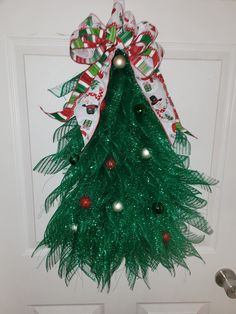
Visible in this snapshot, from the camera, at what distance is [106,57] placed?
1.70 feet

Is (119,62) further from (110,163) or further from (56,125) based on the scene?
(56,125)

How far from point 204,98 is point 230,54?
13 cm

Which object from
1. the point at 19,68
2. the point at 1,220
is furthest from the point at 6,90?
the point at 1,220

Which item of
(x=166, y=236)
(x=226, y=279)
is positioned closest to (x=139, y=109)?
(x=166, y=236)

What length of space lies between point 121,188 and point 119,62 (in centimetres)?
24

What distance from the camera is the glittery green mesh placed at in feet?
1.66

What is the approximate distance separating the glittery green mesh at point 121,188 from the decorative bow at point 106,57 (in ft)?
0.07

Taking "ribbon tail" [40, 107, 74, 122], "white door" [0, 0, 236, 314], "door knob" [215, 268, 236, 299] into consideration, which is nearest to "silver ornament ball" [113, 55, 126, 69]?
"ribbon tail" [40, 107, 74, 122]

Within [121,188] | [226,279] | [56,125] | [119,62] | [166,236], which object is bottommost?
[226,279]

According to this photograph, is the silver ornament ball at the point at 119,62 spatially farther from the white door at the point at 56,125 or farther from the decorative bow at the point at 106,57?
the white door at the point at 56,125

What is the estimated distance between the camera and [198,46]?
0.69 metres

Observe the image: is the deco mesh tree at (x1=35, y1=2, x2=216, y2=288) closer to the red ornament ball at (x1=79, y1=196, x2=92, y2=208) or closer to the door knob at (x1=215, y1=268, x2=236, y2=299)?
the red ornament ball at (x1=79, y1=196, x2=92, y2=208)

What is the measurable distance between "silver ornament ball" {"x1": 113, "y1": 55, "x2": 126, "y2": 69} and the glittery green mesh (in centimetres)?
2

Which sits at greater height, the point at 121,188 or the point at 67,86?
the point at 67,86
